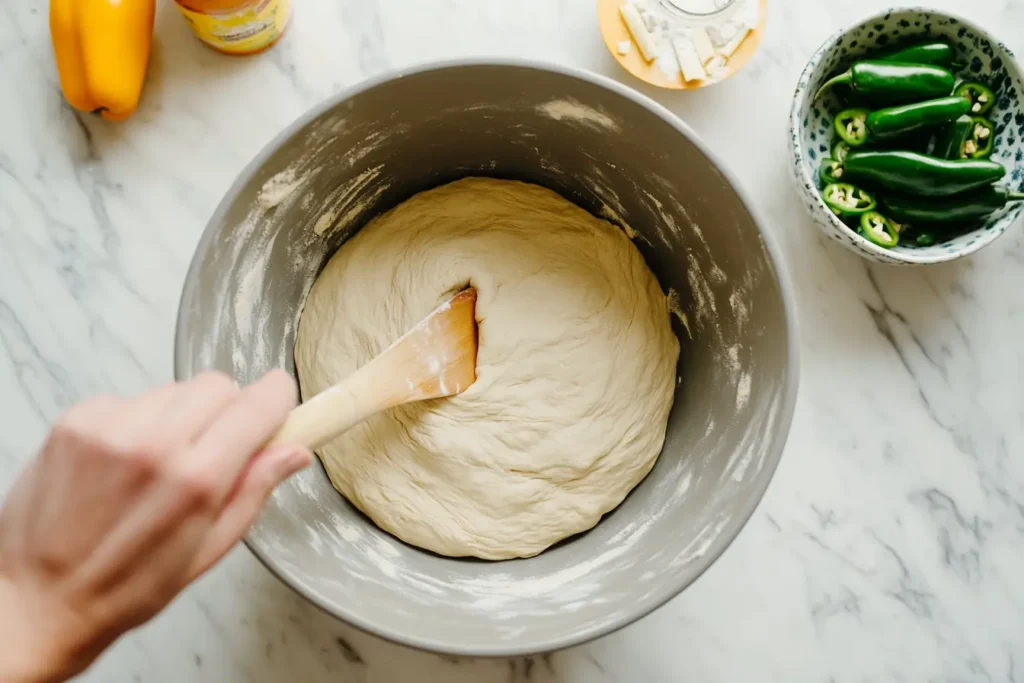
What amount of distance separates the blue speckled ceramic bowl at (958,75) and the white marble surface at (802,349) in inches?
2.4

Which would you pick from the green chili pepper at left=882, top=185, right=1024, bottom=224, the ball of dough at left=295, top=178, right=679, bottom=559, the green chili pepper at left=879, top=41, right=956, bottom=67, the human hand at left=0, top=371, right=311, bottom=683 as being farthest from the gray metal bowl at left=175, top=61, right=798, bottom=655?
the green chili pepper at left=879, top=41, right=956, bottom=67

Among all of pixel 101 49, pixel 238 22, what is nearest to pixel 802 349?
Answer: pixel 238 22

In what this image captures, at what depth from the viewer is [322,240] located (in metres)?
1.13

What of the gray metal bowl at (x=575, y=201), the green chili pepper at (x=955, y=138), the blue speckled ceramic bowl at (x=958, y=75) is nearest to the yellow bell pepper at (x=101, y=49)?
the gray metal bowl at (x=575, y=201)

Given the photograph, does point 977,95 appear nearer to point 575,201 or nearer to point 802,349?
point 802,349

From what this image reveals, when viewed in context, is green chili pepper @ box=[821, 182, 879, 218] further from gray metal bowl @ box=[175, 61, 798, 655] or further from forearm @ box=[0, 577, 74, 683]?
forearm @ box=[0, 577, 74, 683]

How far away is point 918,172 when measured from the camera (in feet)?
3.81

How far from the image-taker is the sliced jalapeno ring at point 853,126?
1208 millimetres

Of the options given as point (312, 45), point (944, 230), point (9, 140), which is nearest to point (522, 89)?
point (312, 45)

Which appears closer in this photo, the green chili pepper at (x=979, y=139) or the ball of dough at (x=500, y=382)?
the ball of dough at (x=500, y=382)

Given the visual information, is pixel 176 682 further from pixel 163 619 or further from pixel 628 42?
pixel 628 42

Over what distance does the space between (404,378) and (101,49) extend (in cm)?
65

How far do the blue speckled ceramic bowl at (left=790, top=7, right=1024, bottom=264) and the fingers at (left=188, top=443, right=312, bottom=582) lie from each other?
83 cm

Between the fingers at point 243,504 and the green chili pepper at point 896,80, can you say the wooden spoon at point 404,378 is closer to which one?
the fingers at point 243,504
